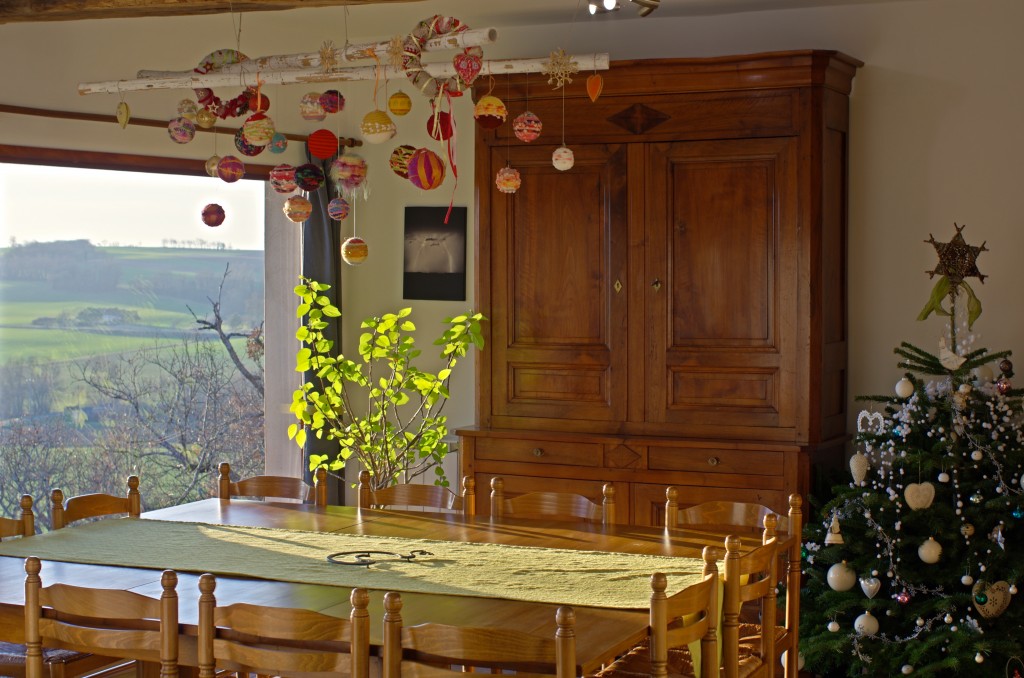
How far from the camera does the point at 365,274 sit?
6.40 m

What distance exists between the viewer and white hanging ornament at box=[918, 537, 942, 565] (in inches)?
171

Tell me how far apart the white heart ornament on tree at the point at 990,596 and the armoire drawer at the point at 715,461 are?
0.94m

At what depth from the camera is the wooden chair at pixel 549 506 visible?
4.14m

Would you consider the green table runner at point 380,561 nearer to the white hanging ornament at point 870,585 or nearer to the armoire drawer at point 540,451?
the white hanging ornament at point 870,585

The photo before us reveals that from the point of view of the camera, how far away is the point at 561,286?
5.40 metres

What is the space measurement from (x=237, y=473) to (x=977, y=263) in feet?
11.6

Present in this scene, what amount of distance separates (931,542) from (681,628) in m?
1.80

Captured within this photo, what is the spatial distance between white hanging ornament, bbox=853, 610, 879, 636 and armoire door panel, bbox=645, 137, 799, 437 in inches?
34.6

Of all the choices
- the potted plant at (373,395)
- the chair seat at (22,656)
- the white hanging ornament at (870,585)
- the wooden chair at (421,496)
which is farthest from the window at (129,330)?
the white hanging ornament at (870,585)

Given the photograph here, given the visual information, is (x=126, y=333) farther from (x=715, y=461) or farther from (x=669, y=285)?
A: (x=715, y=461)

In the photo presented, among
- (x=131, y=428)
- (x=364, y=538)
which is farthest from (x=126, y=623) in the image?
(x=131, y=428)

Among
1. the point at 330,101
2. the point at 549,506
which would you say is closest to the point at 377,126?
the point at 330,101

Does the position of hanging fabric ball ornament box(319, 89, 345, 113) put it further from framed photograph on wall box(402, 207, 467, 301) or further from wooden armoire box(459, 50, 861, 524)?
framed photograph on wall box(402, 207, 467, 301)

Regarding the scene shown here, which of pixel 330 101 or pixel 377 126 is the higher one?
pixel 330 101
